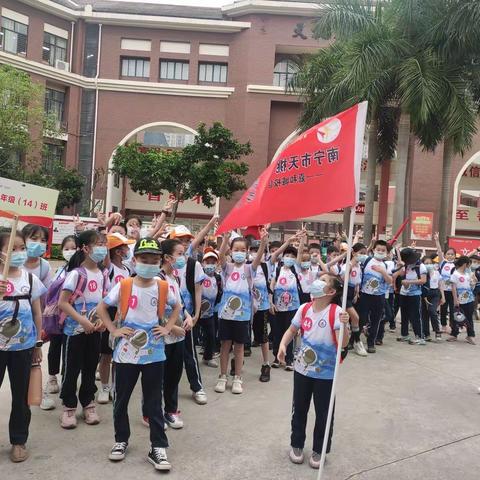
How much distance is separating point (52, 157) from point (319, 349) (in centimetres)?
2983

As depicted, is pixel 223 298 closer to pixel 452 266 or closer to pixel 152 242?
pixel 152 242

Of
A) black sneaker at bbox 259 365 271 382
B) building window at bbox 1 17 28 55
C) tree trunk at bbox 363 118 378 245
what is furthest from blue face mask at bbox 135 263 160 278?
building window at bbox 1 17 28 55

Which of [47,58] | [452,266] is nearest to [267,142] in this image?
[47,58]

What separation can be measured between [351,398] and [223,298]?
1.71 meters

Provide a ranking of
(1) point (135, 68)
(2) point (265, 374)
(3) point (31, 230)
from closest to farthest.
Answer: (3) point (31, 230)
(2) point (265, 374)
(1) point (135, 68)

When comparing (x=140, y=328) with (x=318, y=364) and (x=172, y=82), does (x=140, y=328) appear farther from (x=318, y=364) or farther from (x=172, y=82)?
(x=172, y=82)

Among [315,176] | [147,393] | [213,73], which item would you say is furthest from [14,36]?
[147,393]

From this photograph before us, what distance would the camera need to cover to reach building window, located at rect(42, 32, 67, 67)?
3125 cm

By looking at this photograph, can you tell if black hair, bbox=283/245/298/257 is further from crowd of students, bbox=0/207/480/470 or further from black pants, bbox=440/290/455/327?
black pants, bbox=440/290/455/327

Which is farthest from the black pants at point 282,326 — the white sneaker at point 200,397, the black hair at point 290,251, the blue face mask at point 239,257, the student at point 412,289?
the student at point 412,289

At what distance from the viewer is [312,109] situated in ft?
54.6

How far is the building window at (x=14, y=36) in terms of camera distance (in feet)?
95.2

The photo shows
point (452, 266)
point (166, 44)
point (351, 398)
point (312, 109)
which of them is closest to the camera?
point (351, 398)

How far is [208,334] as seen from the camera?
6.41 m
